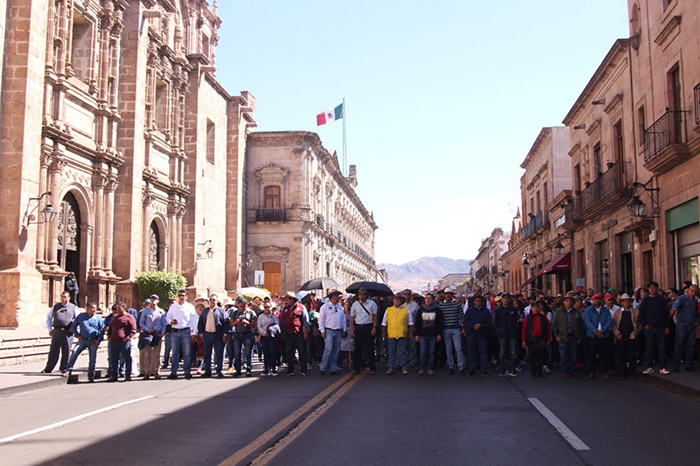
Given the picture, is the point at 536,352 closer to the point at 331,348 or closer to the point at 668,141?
the point at 331,348

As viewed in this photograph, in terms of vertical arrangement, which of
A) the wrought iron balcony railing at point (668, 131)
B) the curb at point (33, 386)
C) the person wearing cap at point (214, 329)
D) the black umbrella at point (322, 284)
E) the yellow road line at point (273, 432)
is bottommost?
the curb at point (33, 386)

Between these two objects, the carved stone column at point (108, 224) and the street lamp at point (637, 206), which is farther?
the carved stone column at point (108, 224)

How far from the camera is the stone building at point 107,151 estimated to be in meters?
19.8

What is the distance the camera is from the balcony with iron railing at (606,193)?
73.0 feet

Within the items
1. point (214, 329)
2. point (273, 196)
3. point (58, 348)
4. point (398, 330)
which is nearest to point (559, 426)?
point (398, 330)

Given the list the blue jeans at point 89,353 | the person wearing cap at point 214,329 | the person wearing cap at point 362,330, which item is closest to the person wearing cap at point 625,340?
the person wearing cap at point 362,330

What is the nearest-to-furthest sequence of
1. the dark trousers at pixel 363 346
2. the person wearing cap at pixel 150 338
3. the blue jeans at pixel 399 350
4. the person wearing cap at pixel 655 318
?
1. the person wearing cap at pixel 655 318
2. the person wearing cap at pixel 150 338
3. the dark trousers at pixel 363 346
4. the blue jeans at pixel 399 350

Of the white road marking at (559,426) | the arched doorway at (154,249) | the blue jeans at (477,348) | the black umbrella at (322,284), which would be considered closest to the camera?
the white road marking at (559,426)

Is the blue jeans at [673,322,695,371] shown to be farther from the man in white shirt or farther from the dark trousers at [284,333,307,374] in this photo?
→ the man in white shirt

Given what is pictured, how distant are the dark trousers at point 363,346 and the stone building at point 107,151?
31.2ft

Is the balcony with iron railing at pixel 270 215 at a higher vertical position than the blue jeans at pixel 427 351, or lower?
higher

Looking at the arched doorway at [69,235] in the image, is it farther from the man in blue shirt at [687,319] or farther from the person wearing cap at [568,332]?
the man in blue shirt at [687,319]

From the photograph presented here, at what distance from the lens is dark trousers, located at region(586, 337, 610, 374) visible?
14523mm

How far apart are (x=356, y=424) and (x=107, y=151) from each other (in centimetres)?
1998
